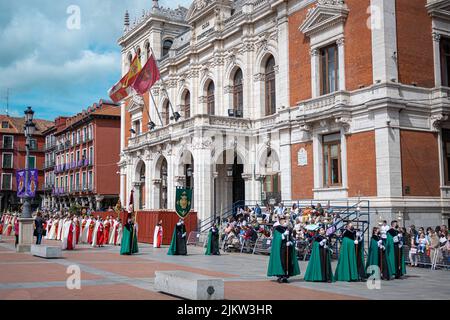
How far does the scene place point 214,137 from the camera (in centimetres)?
2973

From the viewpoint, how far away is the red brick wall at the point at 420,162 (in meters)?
21.8

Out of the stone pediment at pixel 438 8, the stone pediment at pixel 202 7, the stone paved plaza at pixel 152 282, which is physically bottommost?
the stone paved plaza at pixel 152 282

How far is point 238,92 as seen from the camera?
110 feet

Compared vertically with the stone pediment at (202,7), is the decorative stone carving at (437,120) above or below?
below

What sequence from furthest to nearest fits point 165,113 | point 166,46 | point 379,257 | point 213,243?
point 166,46
point 165,113
point 213,243
point 379,257

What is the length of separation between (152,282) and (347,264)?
5.31 metres

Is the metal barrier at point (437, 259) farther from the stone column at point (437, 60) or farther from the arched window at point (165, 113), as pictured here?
the arched window at point (165, 113)

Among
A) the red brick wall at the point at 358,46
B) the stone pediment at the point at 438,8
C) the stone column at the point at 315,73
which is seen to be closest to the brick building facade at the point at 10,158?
the stone column at the point at 315,73

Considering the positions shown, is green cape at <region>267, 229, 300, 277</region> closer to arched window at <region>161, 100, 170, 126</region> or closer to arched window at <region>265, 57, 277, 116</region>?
arched window at <region>265, 57, 277, 116</region>

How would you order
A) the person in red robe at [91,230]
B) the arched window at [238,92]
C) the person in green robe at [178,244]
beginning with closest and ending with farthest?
the person in green robe at [178,244], the person in red robe at [91,230], the arched window at [238,92]

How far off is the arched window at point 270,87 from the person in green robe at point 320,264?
1693cm

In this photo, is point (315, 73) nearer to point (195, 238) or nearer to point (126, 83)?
point (195, 238)

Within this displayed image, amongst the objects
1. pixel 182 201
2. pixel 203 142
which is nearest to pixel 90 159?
pixel 203 142

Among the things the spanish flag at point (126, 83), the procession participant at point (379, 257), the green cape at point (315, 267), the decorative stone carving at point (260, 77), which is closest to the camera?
the green cape at point (315, 267)
